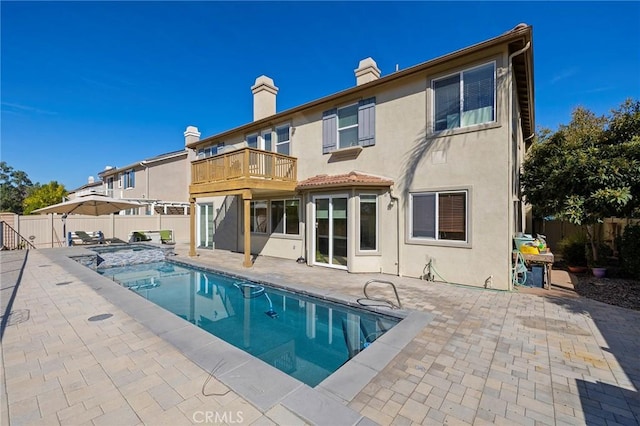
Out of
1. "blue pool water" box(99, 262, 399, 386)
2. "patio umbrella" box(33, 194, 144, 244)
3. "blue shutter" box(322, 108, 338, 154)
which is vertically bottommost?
"blue pool water" box(99, 262, 399, 386)

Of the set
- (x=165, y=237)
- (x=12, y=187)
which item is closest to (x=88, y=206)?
(x=165, y=237)

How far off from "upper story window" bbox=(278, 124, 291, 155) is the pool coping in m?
9.34

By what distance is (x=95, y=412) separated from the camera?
302 centimetres

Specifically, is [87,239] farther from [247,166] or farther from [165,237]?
[247,166]

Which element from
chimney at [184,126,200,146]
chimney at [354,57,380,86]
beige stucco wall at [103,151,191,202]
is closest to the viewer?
chimney at [354,57,380,86]

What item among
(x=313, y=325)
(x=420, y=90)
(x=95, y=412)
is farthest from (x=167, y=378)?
(x=420, y=90)

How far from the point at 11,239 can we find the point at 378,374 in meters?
23.3

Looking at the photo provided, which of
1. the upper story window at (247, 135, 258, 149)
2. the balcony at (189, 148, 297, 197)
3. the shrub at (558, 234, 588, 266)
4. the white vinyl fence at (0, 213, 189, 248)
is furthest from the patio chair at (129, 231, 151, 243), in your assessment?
the shrub at (558, 234, 588, 266)

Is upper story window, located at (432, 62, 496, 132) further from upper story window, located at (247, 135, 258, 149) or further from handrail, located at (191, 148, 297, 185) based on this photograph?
upper story window, located at (247, 135, 258, 149)

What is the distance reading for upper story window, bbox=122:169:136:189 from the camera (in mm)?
28188

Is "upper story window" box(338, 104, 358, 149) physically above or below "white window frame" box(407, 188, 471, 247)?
above

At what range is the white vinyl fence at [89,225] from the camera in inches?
697

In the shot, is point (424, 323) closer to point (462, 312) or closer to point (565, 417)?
point (462, 312)

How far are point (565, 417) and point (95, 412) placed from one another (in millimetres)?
5082
